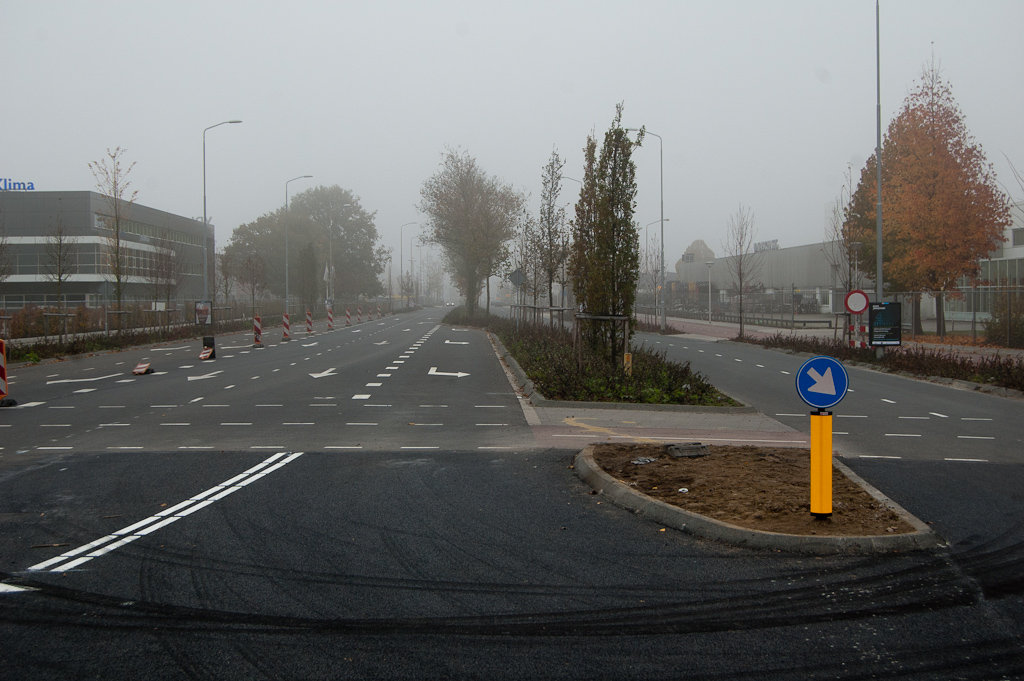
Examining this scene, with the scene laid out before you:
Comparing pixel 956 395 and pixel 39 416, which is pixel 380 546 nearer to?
pixel 39 416

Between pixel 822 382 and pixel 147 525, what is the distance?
555cm

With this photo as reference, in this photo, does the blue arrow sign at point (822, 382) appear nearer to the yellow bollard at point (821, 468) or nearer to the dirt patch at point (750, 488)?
the yellow bollard at point (821, 468)

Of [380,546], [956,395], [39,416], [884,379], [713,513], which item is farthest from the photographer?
[884,379]

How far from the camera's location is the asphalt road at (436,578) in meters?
3.95

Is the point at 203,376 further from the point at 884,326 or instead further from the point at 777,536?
the point at 884,326

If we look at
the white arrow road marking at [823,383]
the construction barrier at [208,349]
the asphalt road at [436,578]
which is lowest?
the asphalt road at [436,578]

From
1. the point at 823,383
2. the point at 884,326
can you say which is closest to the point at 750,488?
the point at 823,383

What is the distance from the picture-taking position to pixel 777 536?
5.83m

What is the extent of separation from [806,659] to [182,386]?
15971mm

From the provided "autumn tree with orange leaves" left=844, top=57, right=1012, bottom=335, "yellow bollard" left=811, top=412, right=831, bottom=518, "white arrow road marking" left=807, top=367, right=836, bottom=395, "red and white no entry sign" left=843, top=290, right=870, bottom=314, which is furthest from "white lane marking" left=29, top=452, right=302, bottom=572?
"autumn tree with orange leaves" left=844, top=57, right=1012, bottom=335

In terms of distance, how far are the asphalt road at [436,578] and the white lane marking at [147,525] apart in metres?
0.03

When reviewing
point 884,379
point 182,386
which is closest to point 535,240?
point 884,379

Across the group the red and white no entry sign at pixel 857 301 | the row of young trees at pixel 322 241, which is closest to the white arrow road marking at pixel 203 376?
the red and white no entry sign at pixel 857 301

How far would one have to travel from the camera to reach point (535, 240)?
3403 centimetres
